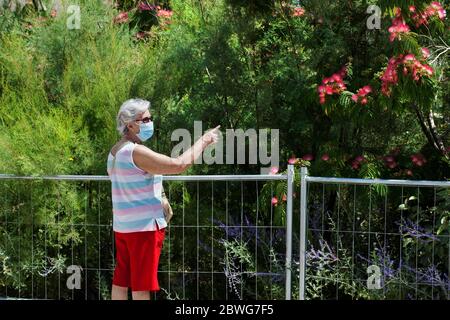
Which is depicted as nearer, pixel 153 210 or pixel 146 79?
pixel 153 210

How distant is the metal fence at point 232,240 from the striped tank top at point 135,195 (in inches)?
44.8

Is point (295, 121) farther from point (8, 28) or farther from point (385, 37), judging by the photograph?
point (8, 28)

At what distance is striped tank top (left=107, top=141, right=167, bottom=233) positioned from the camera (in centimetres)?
518

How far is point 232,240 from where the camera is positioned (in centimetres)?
700

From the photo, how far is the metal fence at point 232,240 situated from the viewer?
645cm

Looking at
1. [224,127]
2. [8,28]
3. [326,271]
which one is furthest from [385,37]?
[8,28]

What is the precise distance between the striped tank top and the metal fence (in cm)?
114

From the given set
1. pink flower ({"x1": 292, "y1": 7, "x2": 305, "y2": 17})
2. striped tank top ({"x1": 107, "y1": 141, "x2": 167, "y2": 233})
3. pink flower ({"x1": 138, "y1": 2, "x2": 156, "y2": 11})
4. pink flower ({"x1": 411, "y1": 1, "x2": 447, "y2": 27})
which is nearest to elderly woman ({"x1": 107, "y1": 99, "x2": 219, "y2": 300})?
striped tank top ({"x1": 107, "y1": 141, "x2": 167, "y2": 233})

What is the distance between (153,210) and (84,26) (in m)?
3.27

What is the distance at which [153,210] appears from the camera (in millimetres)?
5207

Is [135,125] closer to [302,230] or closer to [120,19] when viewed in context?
[302,230]

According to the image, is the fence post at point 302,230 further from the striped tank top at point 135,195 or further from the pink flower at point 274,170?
the striped tank top at point 135,195

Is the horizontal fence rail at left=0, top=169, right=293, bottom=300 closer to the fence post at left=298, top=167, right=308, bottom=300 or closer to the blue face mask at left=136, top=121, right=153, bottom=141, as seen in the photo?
the fence post at left=298, top=167, right=308, bottom=300

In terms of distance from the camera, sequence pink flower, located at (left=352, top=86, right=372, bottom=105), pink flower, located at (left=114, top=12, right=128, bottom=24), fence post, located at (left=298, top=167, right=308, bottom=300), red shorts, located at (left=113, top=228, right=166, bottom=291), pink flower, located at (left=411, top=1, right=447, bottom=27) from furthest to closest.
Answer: pink flower, located at (left=114, top=12, right=128, bottom=24) → pink flower, located at (left=352, top=86, right=372, bottom=105) → pink flower, located at (left=411, top=1, right=447, bottom=27) → fence post, located at (left=298, top=167, right=308, bottom=300) → red shorts, located at (left=113, top=228, right=166, bottom=291)
